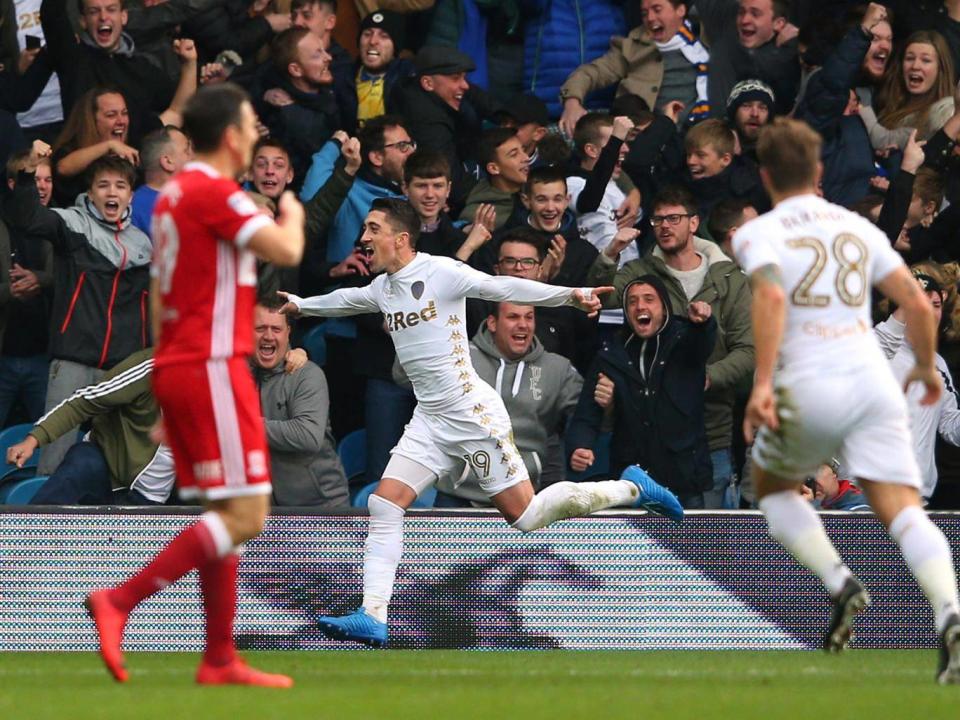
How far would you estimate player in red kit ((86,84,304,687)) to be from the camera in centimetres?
688

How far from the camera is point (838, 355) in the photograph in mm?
7215

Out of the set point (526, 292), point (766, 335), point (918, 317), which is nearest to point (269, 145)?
point (526, 292)

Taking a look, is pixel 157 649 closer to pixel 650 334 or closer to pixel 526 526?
pixel 526 526

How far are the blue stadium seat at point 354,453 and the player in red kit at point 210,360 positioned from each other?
5.27 metres

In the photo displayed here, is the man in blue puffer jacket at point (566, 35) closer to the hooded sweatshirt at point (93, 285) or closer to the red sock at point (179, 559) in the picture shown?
the hooded sweatshirt at point (93, 285)

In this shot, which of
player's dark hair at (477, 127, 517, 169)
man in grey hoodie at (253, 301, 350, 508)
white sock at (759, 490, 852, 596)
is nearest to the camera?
white sock at (759, 490, 852, 596)

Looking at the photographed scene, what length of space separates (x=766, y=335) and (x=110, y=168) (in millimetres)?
5821

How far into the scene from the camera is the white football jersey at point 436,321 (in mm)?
9766

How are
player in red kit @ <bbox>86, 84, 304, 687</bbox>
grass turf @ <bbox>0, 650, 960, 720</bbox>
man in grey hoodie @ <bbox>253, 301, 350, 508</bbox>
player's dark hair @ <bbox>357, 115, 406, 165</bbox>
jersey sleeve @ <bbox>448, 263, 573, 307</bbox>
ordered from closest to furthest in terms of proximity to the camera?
grass turf @ <bbox>0, 650, 960, 720</bbox> → player in red kit @ <bbox>86, 84, 304, 687</bbox> → jersey sleeve @ <bbox>448, 263, 573, 307</bbox> → man in grey hoodie @ <bbox>253, 301, 350, 508</bbox> → player's dark hair @ <bbox>357, 115, 406, 165</bbox>

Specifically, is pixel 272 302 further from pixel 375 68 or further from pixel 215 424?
pixel 215 424

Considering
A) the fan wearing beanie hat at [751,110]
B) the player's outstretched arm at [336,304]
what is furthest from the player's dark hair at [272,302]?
the fan wearing beanie hat at [751,110]

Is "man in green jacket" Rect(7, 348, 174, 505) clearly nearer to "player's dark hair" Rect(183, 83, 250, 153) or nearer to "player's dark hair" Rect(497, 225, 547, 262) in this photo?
"player's dark hair" Rect(497, 225, 547, 262)

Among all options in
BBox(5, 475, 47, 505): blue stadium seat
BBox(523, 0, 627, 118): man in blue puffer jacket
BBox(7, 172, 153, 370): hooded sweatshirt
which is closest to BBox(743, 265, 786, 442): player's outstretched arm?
BBox(7, 172, 153, 370): hooded sweatshirt

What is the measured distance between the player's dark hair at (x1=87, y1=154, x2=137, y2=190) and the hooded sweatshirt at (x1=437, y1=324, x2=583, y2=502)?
2.46 metres
